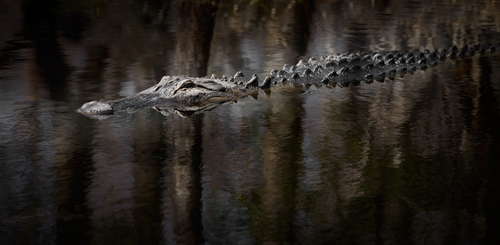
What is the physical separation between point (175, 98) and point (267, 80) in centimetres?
130

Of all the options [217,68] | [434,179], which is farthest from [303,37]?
[434,179]

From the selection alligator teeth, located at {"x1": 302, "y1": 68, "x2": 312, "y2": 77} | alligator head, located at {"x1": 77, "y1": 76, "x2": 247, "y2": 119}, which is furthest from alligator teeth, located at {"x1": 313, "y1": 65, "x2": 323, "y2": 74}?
alligator head, located at {"x1": 77, "y1": 76, "x2": 247, "y2": 119}

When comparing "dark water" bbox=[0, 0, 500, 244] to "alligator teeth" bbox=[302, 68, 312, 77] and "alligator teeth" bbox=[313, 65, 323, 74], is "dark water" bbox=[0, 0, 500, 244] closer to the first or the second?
"alligator teeth" bbox=[302, 68, 312, 77]

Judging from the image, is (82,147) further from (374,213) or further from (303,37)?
(303,37)

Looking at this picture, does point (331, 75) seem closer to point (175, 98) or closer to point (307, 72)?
point (307, 72)

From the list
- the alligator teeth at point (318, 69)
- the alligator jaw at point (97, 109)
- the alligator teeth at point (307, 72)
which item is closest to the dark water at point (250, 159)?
the alligator jaw at point (97, 109)

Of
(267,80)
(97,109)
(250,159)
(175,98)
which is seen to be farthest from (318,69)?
(250,159)

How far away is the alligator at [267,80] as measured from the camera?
15.4ft

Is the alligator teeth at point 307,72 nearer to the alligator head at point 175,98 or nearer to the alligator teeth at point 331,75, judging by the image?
the alligator teeth at point 331,75

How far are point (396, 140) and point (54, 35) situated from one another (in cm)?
832

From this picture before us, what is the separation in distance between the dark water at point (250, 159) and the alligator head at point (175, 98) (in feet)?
A: 0.66

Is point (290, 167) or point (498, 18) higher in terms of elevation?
point (498, 18)

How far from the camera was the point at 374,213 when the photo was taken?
2324 mm

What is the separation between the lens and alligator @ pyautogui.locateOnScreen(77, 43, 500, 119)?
4680 millimetres
